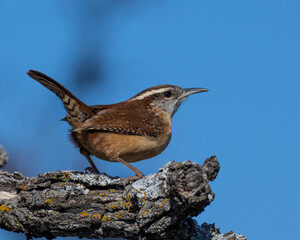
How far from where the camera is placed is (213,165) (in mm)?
3131

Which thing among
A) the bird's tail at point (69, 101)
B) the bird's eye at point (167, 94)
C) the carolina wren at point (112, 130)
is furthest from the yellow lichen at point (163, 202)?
the bird's eye at point (167, 94)

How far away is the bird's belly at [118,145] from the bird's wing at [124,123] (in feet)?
A: 0.21

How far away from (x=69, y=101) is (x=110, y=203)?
1335mm

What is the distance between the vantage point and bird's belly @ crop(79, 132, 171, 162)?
4.33 m

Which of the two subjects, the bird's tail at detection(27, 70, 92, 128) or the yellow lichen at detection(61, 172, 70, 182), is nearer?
the yellow lichen at detection(61, 172, 70, 182)

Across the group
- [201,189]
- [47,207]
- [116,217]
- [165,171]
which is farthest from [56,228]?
[201,189]

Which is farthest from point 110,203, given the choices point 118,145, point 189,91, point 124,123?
point 189,91

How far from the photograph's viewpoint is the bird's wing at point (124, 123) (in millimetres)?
4329

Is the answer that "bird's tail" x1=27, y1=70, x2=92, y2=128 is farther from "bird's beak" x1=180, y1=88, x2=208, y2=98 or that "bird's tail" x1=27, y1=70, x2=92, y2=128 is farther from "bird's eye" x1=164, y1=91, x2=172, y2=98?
"bird's beak" x1=180, y1=88, x2=208, y2=98

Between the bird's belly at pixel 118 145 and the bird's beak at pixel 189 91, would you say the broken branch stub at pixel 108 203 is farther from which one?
the bird's beak at pixel 189 91

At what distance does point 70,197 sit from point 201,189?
1.34m

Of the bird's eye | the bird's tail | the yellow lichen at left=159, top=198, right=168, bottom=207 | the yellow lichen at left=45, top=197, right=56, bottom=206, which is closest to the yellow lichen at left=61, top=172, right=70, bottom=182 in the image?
the yellow lichen at left=45, top=197, right=56, bottom=206

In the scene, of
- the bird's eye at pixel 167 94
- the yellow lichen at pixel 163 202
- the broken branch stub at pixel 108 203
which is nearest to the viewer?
the broken branch stub at pixel 108 203

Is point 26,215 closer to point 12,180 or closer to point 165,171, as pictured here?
point 12,180
